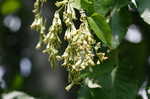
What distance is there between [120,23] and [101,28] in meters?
0.14

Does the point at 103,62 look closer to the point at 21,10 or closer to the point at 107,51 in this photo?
the point at 107,51

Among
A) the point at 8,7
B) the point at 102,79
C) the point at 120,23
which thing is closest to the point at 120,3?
the point at 120,23

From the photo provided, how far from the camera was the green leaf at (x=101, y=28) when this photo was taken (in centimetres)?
110

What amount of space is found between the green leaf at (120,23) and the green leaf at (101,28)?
2.2 inches

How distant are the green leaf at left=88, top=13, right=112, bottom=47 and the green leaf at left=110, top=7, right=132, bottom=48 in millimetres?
Answer: 55

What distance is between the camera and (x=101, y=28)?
1.10 meters

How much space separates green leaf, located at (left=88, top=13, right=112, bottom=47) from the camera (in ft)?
3.61

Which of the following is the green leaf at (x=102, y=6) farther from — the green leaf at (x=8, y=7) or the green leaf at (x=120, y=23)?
the green leaf at (x=8, y=7)

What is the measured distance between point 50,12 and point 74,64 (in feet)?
4.30

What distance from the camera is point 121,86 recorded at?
1.25m

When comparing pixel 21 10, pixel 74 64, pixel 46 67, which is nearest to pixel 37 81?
pixel 46 67

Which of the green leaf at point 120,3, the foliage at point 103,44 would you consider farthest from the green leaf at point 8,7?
the green leaf at point 120,3

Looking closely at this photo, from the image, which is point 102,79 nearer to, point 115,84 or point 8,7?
point 115,84

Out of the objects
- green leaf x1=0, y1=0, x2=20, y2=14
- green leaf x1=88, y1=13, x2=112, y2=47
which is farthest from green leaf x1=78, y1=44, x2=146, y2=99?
green leaf x1=0, y1=0, x2=20, y2=14
